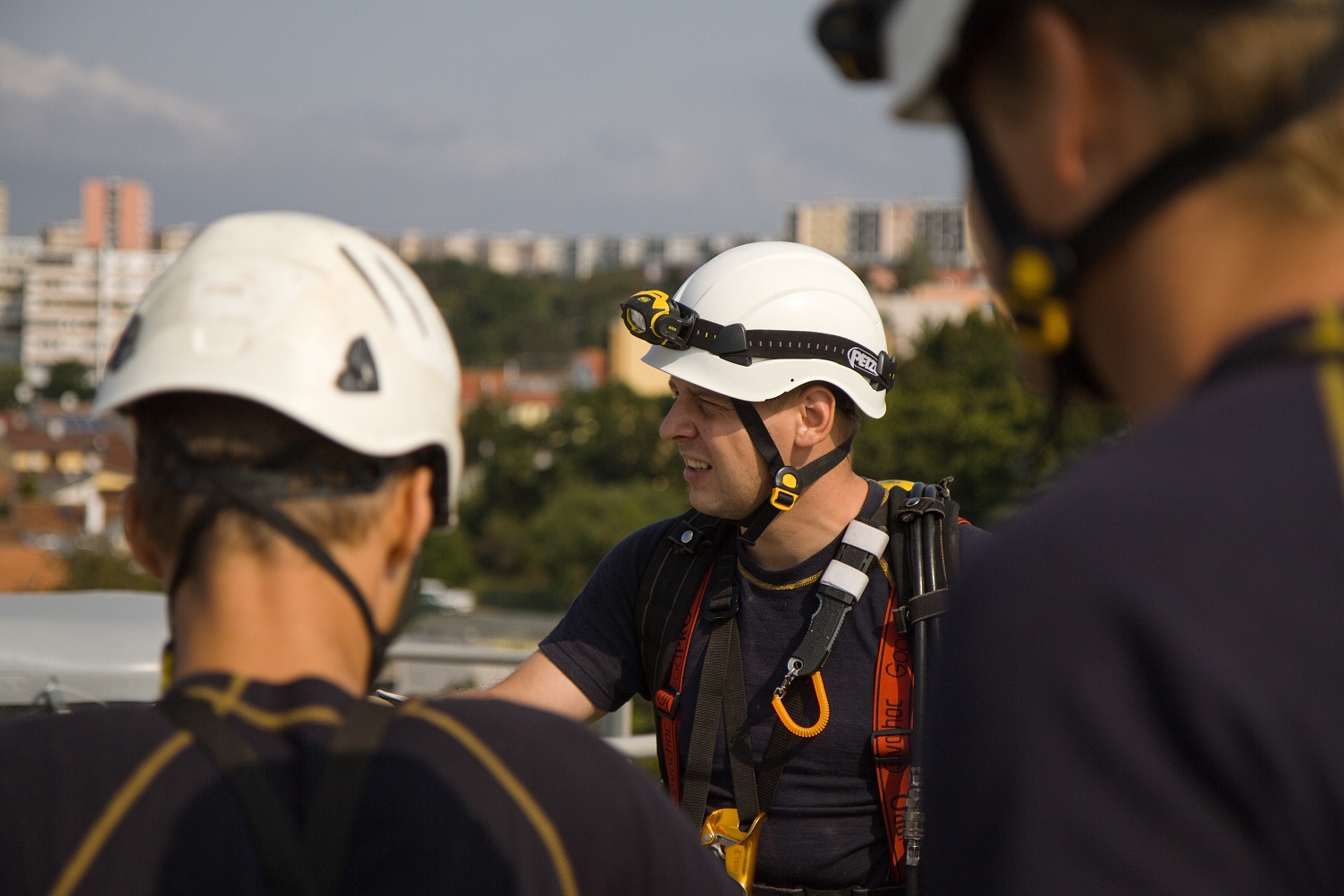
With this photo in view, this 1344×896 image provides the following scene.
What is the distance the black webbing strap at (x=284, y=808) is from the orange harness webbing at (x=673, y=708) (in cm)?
245

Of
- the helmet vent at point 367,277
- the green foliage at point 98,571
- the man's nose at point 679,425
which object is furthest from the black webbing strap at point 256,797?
the green foliage at point 98,571

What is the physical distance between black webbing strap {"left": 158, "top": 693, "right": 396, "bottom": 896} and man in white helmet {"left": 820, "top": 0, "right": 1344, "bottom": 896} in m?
0.74

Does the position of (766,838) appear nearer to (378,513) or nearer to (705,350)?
(705,350)

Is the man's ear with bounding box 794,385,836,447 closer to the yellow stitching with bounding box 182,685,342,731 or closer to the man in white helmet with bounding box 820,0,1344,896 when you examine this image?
the yellow stitching with bounding box 182,685,342,731

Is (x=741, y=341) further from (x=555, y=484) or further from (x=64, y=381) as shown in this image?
(x=64, y=381)

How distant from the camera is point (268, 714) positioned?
1715 millimetres

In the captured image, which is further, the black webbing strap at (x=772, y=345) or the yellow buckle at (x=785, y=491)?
the black webbing strap at (x=772, y=345)

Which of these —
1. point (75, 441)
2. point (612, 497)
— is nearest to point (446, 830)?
point (612, 497)

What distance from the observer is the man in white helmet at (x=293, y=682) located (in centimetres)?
162

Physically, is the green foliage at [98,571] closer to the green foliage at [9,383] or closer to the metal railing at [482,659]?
the metal railing at [482,659]

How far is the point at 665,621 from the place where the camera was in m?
4.17

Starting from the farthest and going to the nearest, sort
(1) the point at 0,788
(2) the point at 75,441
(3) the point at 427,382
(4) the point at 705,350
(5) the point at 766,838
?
(2) the point at 75,441 < (4) the point at 705,350 < (5) the point at 766,838 < (3) the point at 427,382 < (1) the point at 0,788

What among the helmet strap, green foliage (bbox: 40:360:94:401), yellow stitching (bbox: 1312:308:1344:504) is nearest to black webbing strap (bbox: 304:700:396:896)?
the helmet strap

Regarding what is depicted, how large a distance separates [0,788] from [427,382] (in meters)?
0.82
